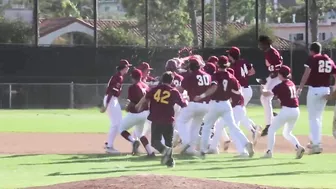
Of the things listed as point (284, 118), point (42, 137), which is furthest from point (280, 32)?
point (284, 118)

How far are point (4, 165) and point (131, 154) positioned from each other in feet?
10.2

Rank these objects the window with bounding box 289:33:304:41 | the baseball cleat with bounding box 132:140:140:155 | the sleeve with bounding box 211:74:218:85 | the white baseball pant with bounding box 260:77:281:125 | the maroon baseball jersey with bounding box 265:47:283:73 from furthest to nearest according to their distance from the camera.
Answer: the window with bounding box 289:33:304:41
the white baseball pant with bounding box 260:77:281:125
the maroon baseball jersey with bounding box 265:47:283:73
the baseball cleat with bounding box 132:140:140:155
the sleeve with bounding box 211:74:218:85

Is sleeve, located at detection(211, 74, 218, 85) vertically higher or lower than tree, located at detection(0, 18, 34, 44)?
lower

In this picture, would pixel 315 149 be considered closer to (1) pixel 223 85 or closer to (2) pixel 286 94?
(2) pixel 286 94

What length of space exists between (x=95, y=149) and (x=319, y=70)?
5.44 meters

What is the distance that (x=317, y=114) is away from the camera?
1561 centimetres

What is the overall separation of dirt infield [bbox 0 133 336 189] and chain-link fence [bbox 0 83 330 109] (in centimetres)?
1514

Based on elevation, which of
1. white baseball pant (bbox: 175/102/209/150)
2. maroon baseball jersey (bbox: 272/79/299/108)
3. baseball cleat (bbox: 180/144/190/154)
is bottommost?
baseball cleat (bbox: 180/144/190/154)

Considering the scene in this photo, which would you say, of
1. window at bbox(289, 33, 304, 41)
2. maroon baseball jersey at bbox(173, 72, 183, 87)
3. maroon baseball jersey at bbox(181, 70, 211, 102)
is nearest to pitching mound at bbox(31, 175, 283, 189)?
maroon baseball jersey at bbox(181, 70, 211, 102)

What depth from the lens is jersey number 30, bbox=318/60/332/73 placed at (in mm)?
15586

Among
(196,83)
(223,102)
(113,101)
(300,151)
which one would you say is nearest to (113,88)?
(113,101)

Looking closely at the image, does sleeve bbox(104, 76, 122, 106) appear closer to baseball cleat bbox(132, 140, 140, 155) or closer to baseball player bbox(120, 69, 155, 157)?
baseball player bbox(120, 69, 155, 157)

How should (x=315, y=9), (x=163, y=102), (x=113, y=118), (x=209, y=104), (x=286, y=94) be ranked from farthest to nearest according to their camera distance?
(x=315, y=9)
(x=113, y=118)
(x=209, y=104)
(x=286, y=94)
(x=163, y=102)

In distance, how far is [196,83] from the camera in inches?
619
